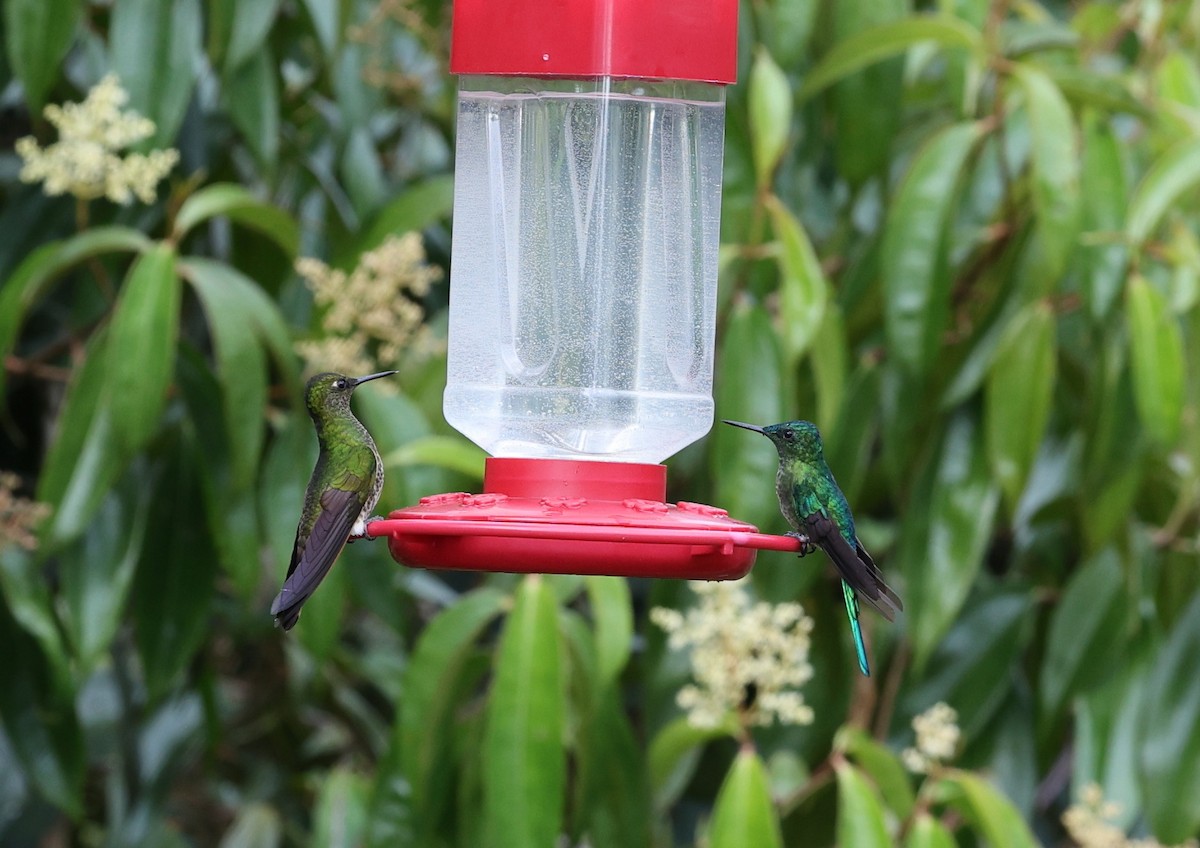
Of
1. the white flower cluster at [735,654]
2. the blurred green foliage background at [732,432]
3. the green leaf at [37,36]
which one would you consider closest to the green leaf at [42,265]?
the blurred green foliage background at [732,432]

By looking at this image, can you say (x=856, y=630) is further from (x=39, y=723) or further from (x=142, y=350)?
(x=39, y=723)

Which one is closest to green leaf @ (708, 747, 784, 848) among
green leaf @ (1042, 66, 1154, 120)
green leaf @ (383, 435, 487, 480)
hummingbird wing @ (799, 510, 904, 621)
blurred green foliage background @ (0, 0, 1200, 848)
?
blurred green foliage background @ (0, 0, 1200, 848)

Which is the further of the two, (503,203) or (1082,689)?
(1082,689)

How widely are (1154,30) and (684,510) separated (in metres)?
2.66

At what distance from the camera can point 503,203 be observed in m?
2.96

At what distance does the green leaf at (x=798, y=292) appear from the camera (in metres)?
3.28

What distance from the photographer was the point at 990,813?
10.6 feet

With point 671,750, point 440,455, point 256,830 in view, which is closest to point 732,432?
point 440,455

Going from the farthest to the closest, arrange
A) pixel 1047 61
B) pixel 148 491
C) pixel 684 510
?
pixel 1047 61 < pixel 148 491 < pixel 684 510

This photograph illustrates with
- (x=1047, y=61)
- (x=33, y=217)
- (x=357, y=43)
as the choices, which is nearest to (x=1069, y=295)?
(x=1047, y=61)

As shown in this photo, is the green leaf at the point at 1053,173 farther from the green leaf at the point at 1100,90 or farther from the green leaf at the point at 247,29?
the green leaf at the point at 247,29

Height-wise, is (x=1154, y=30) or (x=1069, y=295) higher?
(x=1154, y=30)

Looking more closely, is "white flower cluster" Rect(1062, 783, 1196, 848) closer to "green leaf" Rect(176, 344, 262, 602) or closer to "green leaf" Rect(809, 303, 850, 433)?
"green leaf" Rect(809, 303, 850, 433)

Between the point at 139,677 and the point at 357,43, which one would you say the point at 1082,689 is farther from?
the point at 139,677
